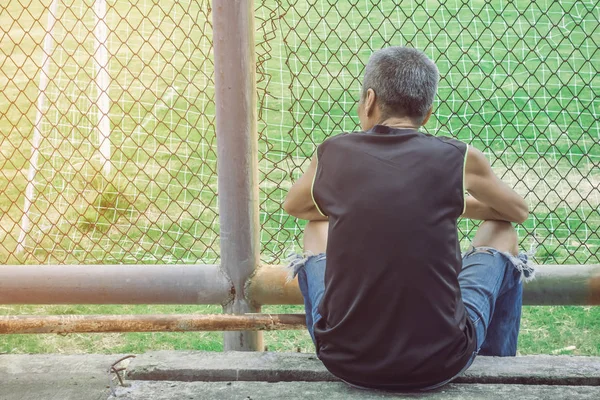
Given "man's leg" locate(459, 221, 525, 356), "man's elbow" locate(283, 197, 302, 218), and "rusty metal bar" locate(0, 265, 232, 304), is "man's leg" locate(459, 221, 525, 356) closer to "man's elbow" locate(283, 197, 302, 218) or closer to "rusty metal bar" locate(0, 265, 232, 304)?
"man's elbow" locate(283, 197, 302, 218)

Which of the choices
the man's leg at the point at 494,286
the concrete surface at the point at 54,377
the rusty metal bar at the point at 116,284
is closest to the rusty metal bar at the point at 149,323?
the rusty metal bar at the point at 116,284

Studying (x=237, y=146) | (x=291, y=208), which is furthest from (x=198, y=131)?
(x=291, y=208)

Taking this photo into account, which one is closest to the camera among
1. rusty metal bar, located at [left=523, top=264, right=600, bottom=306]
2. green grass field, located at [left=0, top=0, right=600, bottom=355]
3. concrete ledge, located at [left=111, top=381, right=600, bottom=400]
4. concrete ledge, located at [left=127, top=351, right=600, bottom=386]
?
concrete ledge, located at [left=111, top=381, right=600, bottom=400]

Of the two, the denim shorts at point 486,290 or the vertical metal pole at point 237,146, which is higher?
the vertical metal pole at point 237,146

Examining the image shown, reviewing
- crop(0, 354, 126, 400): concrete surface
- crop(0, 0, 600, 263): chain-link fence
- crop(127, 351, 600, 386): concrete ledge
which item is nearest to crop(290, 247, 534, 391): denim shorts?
crop(127, 351, 600, 386): concrete ledge

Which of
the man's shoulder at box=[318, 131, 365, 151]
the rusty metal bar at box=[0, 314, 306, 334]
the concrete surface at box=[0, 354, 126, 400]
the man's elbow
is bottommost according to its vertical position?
the concrete surface at box=[0, 354, 126, 400]

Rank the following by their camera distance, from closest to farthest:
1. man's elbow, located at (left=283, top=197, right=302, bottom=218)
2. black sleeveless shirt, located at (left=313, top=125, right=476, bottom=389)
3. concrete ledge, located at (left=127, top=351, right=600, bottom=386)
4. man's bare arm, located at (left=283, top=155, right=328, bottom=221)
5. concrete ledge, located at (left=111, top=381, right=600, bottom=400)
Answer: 1. black sleeveless shirt, located at (left=313, top=125, right=476, bottom=389)
2. concrete ledge, located at (left=111, top=381, right=600, bottom=400)
3. concrete ledge, located at (left=127, top=351, right=600, bottom=386)
4. man's bare arm, located at (left=283, top=155, right=328, bottom=221)
5. man's elbow, located at (left=283, top=197, right=302, bottom=218)

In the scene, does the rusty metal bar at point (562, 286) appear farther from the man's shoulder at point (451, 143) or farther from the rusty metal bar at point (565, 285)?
the man's shoulder at point (451, 143)

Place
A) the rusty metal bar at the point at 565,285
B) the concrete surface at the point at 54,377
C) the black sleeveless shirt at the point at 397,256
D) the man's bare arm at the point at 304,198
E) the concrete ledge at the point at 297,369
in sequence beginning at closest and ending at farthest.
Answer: the black sleeveless shirt at the point at 397,256 < the concrete ledge at the point at 297,369 < the man's bare arm at the point at 304,198 < the rusty metal bar at the point at 565,285 < the concrete surface at the point at 54,377

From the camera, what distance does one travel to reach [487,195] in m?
3.02

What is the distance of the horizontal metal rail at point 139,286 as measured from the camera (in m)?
3.60

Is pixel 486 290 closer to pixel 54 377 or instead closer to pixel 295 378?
pixel 295 378

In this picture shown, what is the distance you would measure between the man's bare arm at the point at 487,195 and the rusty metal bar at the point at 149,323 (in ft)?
2.61

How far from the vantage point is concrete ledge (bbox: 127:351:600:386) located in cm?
297
